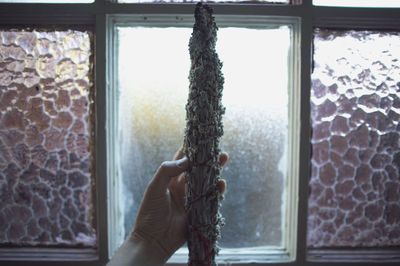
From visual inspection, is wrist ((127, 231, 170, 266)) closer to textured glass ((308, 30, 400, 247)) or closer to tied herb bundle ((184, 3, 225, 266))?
tied herb bundle ((184, 3, 225, 266))

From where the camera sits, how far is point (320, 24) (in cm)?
96

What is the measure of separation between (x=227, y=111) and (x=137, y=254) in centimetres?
65

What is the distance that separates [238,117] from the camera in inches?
41.2

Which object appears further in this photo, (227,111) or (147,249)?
→ (227,111)

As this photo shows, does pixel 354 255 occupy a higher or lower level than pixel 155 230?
lower

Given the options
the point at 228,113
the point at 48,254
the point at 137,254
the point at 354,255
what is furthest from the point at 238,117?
the point at 48,254

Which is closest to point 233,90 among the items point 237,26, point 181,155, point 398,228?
point 237,26

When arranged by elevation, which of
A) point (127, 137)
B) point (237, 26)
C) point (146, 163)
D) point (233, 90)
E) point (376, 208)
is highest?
point (237, 26)

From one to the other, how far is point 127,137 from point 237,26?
2.21ft

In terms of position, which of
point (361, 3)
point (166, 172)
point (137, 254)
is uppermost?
point (361, 3)

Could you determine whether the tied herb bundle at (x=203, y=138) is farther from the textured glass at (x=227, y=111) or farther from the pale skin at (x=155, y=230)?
the textured glass at (x=227, y=111)

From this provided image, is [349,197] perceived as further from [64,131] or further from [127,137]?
[64,131]

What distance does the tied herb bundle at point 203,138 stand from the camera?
2.15ft

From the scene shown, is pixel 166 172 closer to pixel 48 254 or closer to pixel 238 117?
pixel 238 117
